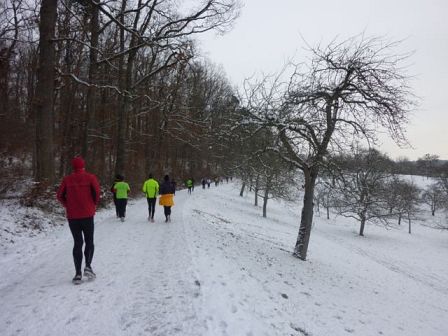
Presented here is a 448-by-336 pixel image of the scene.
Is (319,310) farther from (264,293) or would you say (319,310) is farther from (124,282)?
(124,282)

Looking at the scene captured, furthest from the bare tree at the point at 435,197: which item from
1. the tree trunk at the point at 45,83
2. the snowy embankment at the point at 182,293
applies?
→ the tree trunk at the point at 45,83

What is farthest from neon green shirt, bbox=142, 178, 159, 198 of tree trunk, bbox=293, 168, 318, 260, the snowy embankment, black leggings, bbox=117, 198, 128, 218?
tree trunk, bbox=293, 168, 318, 260

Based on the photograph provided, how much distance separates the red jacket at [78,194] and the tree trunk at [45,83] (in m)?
6.63

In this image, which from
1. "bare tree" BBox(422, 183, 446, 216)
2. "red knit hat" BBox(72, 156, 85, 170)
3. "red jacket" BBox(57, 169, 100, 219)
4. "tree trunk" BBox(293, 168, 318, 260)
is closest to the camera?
"red jacket" BBox(57, 169, 100, 219)

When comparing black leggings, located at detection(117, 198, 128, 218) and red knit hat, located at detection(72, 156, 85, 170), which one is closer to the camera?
red knit hat, located at detection(72, 156, 85, 170)

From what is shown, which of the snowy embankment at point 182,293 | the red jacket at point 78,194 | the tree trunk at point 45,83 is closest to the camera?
the snowy embankment at point 182,293

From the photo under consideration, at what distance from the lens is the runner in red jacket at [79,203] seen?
19.3 ft

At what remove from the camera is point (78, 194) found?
232 inches

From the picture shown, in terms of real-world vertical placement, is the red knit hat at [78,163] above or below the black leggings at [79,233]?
above

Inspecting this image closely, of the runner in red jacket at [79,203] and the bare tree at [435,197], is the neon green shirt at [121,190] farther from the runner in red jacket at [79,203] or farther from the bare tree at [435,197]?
the bare tree at [435,197]

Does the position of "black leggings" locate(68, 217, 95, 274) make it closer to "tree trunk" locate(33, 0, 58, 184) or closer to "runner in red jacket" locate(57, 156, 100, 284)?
"runner in red jacket" locate(57, 156, 100, 284)

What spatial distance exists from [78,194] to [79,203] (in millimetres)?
153

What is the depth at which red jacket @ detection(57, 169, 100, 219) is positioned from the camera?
5871mm

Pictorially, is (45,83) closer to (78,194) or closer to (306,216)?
(78,194)
